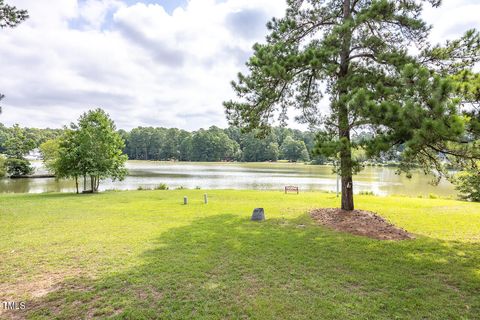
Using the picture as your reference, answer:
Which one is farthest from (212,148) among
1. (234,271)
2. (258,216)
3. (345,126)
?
(234,271)

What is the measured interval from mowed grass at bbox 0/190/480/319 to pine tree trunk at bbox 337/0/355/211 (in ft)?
6.02

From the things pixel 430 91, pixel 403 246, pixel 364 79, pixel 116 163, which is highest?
pixel 364 79

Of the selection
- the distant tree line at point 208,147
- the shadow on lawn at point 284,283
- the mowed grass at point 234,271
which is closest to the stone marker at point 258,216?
the mowed grass at point 234,271

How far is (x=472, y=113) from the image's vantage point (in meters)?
4.48

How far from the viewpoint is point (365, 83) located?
755cm

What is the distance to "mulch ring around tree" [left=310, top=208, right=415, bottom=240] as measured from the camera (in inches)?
→ 301

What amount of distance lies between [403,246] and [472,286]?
86.8 inches

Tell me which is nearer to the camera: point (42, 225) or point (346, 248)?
point (346, 248)

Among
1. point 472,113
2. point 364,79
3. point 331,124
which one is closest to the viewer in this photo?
point 472,113

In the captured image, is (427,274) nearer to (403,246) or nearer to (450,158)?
(403,246)

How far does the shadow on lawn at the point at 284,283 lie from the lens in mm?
3734

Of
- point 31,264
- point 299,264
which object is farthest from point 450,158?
point 31,264

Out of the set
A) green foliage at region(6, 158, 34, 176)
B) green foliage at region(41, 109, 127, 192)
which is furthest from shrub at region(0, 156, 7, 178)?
green foliage at region(41, 109, 127, 192)

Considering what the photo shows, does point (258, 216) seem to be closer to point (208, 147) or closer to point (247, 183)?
point (247, 183)
